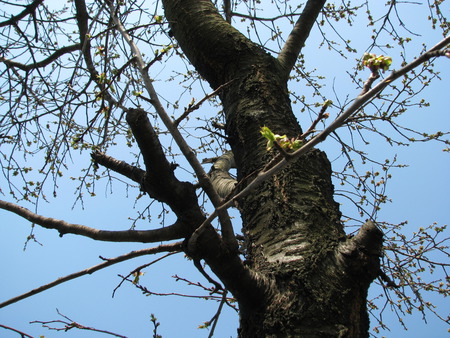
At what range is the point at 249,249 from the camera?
1505 mm

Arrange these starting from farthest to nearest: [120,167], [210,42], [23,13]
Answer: [23,13], [210,42], [120,167]

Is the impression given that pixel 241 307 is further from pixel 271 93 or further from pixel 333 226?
pixel 271 93

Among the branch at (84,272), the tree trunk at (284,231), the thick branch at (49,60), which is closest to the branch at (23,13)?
the thick branch at (49,60)

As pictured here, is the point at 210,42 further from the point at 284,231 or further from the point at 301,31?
the point at 284,231

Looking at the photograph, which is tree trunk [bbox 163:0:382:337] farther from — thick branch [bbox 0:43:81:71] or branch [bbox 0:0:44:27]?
thick branch [bbox 0:43:81:71]

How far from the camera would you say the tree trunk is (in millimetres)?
1137

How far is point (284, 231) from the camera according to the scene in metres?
1.37

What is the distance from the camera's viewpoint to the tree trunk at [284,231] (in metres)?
1.14

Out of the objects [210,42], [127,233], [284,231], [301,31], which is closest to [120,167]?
[127,233]

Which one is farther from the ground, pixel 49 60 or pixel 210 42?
pixel 49 60

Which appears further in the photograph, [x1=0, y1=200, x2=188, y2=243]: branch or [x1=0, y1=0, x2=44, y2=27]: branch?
[x1=0, y1=0, x2=44, y2=27]: branch

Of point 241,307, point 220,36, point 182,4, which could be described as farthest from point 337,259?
point 182,4

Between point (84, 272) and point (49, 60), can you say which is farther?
point (49, 60)

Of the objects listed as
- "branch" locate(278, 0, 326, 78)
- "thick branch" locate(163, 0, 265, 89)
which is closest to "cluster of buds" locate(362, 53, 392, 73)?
"thick branch" locate(163, 0, 265, 89)
